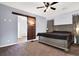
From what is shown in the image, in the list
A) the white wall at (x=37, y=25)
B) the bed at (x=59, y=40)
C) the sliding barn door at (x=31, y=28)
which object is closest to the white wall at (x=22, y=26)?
the white wall at (x=37, y=25)

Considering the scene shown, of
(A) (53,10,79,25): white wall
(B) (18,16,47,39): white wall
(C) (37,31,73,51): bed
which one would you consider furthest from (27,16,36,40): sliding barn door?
(A) (53,10,79,25): white wall

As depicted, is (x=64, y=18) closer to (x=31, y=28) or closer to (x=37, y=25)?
(x=37, y=25)

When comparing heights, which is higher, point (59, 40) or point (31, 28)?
→ point (31, 28)

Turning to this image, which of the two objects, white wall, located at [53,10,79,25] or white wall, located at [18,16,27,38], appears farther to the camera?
white wall, located at [18,16,27,38]

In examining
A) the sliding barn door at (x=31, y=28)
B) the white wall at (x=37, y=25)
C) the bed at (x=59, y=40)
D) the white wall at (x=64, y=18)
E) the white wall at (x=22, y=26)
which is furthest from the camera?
the white wall at (x=22, y=26)

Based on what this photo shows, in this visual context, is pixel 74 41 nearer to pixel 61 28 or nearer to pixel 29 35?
pixel 61 28

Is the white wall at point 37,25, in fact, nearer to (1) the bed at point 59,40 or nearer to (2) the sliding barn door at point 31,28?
(2) the sliding barn door at point 31,28

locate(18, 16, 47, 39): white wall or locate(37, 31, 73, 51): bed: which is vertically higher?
locate(18, 16, 47, 39): white wall

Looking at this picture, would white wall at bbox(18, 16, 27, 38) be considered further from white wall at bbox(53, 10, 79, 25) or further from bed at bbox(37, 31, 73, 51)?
bed at bbox(37, 31, 73, 51)

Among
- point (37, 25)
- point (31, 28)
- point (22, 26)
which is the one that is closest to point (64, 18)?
point (37, 25)

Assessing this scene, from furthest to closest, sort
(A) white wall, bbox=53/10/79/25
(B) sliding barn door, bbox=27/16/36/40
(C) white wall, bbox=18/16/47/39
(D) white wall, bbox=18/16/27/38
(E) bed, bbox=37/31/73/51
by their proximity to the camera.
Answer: (D) white wall, bbox=18/16/27/38, (C) white wall, bbox=18/16/47/39, (B) sliding barn door, bbox=27/16/36/40, (A) white wall, bbox=53/10/79/25, (E) bed, bbox=37/31/73/51

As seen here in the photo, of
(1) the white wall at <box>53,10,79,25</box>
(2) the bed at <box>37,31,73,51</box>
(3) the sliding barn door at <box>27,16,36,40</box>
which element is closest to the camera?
(2) the bed at <box>37,31,73,51</box>

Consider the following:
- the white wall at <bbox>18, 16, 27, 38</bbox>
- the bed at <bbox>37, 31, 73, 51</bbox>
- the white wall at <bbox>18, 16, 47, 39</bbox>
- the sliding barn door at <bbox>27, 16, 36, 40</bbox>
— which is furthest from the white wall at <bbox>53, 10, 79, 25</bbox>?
the white wall at <bbox>18, 16, 27, 38</bbox>

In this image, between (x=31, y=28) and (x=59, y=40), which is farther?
(x=31, y=28)
